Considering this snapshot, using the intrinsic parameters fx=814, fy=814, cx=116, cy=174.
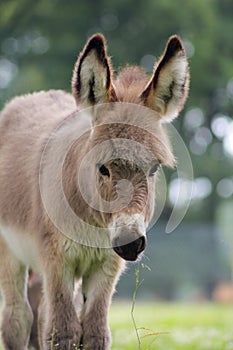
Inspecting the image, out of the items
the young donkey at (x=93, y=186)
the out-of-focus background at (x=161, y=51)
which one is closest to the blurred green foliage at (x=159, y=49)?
the out-of-focus background at (x=161, y=51)

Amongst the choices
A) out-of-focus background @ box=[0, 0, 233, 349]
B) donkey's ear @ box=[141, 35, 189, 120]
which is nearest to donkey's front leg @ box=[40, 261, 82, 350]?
donkey's ear @ box=[141, 35, 189, 120]

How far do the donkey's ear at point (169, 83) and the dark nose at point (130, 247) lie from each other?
3.63 ft

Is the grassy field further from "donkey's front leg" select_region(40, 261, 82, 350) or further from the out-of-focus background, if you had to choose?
the out-of-focus background

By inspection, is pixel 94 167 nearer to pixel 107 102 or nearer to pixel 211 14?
pixel 107 102

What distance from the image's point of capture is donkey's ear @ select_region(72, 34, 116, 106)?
16.0 ft

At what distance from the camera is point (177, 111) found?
5344 mm

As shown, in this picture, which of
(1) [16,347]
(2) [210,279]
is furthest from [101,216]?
(2) [210,279]

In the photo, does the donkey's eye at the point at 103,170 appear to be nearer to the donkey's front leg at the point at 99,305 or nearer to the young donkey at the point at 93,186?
the young donkey at the point at 93,186

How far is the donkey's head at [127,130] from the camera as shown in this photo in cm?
458

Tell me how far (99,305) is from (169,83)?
1.50 m

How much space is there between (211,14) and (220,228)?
8.38 meters

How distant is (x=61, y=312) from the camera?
17.0 feet

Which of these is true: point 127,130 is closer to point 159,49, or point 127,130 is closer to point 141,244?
point 141,244

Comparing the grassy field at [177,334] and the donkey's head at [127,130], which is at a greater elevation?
the donkey's head at [127,130]
